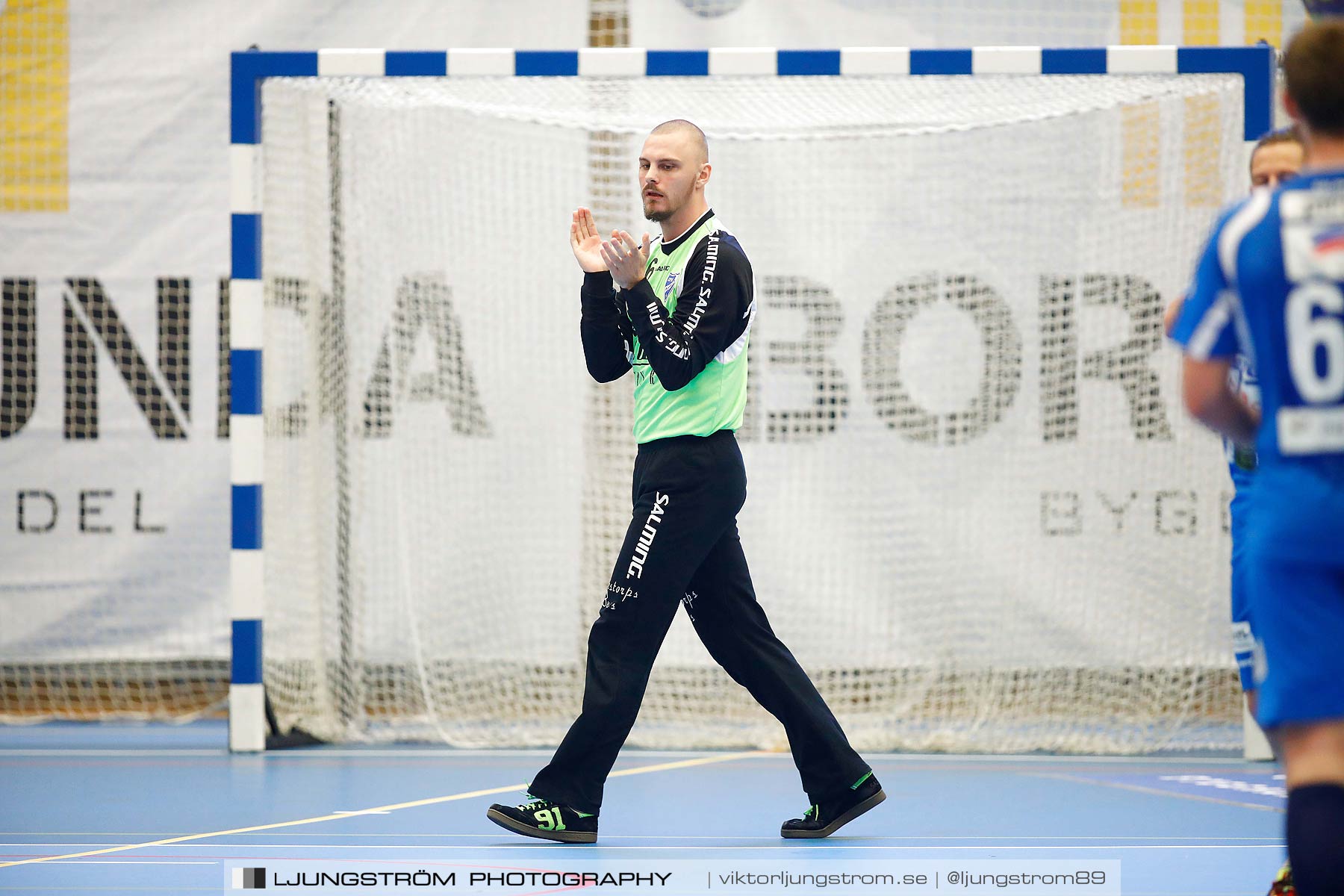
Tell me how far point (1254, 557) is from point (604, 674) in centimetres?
254

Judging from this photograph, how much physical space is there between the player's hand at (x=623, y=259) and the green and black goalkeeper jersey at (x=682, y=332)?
0.03m

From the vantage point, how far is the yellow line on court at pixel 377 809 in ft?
15.7

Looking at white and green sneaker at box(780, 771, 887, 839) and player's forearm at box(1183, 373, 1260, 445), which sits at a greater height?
player's forearm at box(1183, 373, 1260, 445)

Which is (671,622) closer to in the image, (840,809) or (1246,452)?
(840,809)

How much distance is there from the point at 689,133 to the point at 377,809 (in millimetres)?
2741

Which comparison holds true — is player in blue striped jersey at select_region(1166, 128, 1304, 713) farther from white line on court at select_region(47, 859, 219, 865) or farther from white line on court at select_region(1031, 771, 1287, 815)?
white line on court at select_region(47, 859, 219, 865)

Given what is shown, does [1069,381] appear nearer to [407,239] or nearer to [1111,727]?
[1111,727]

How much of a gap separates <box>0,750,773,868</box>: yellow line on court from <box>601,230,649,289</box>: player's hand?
7.44 feet

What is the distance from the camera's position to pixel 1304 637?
96.2 inches

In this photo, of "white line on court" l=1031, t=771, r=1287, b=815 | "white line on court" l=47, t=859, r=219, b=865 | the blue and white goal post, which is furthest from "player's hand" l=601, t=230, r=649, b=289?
"white line on court" l=1031, t=771, r=1287, b=815

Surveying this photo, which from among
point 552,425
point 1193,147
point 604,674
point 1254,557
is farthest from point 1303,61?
point 552,425

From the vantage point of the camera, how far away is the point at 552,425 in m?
8.04

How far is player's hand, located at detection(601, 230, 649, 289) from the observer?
14.8 feet

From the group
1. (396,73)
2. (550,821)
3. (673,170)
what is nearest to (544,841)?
(550,821)
